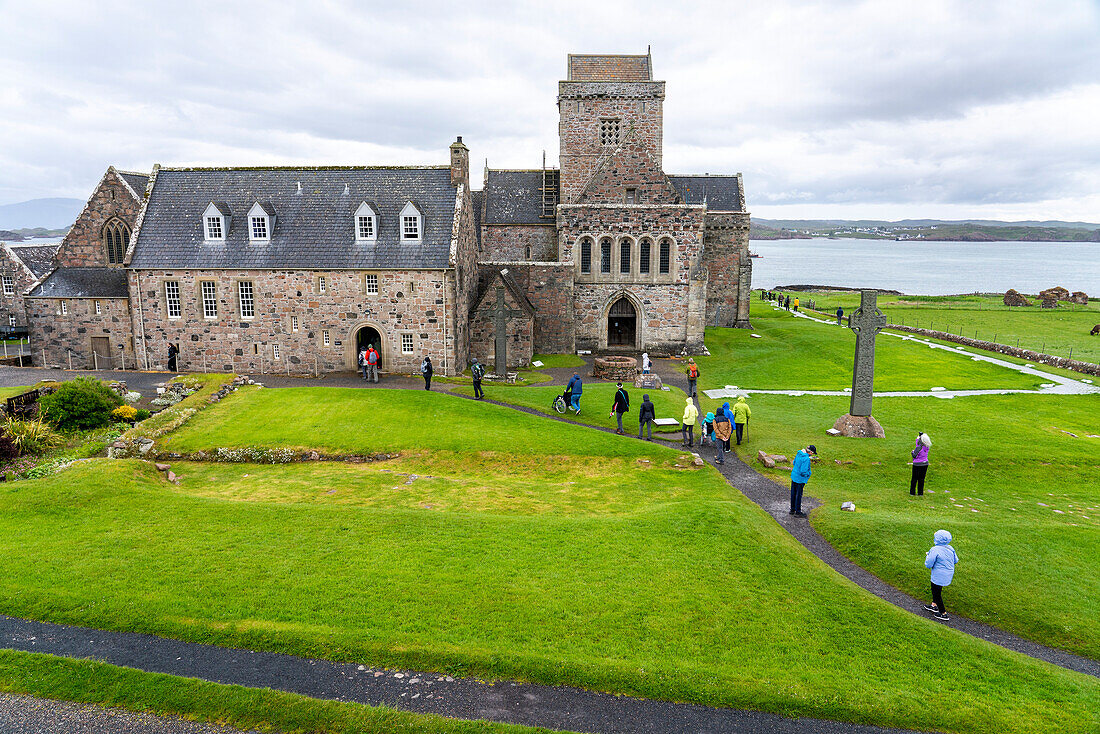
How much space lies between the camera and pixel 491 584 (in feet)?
40.4

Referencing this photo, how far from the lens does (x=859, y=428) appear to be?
25.2 metres

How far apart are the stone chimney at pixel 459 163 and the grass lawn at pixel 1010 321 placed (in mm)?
41600

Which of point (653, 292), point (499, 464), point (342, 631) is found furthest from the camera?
point (653, 292)

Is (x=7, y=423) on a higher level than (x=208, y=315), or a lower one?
lower

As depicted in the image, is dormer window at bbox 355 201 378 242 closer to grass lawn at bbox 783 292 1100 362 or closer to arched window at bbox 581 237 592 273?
arched window at bbox 581 237 592 273

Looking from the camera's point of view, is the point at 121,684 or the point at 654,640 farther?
the point at 654,640

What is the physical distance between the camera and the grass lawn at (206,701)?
29.0 ft

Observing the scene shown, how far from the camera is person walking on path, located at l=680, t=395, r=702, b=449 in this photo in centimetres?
2402

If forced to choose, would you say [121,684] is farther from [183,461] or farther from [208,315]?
[208,315]

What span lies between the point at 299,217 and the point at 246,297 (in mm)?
5667

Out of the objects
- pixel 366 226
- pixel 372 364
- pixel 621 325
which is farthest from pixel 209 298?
pixel 621 325

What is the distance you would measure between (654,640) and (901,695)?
12.5 ft

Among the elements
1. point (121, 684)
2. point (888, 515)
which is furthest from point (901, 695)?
point (121, 684)

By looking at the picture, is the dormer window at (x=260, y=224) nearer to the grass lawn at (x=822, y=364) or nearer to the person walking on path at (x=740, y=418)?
the grass lawn at (x=822, y=364)
